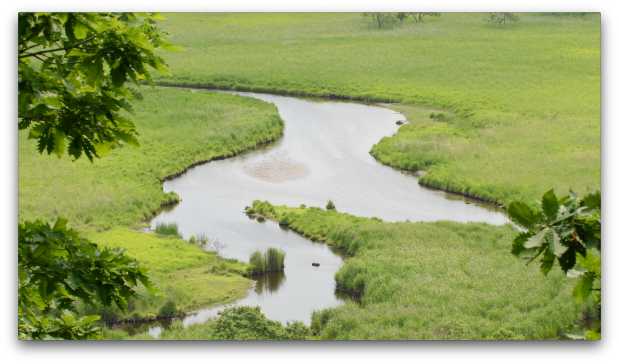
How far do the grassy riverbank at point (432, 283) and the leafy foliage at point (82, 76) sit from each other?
2.47m

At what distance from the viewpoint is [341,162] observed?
8414 mm

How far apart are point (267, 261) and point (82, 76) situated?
2.90 metres

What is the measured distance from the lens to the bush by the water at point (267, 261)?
23.6 feet

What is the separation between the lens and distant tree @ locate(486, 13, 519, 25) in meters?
6.77

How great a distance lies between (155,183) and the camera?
8.83m

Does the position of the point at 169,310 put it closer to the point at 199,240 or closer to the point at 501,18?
the point at 199,240

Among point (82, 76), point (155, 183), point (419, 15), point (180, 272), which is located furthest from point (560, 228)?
point (155, 183)

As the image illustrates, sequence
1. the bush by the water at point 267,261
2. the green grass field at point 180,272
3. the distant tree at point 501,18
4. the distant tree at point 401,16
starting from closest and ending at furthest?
the distant tree at point 501,18, the distant tree at point 401,16, the bush by the water at point 267,261, the green grass field at point 180,272

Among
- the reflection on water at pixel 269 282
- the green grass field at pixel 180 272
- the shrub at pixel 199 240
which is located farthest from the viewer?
the shrub at pixel 199 240

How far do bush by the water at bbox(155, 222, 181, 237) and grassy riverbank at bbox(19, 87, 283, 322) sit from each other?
6 cm

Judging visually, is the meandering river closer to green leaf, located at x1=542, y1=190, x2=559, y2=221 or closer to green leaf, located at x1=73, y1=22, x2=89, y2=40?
green leaf, located at x1=73, y1=22, x2=89, y2=40

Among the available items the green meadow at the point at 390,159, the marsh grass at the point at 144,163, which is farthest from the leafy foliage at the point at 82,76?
the marsh grass at the point at 144,163

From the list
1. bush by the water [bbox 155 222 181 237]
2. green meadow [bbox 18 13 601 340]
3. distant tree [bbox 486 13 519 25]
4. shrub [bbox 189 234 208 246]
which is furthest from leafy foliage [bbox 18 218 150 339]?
distant tree [bbox 486 13 519 25]

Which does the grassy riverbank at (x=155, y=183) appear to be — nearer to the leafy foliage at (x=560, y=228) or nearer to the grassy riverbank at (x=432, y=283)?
the grassy riverbank at (x=432, y=283)
